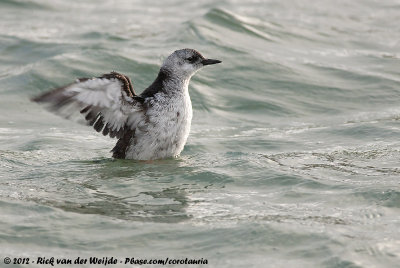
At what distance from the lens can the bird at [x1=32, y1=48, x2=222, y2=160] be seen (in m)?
9.00

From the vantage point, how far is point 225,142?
11195 mm

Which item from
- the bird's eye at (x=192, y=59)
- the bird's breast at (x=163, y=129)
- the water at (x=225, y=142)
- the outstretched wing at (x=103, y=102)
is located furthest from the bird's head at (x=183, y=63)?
the water at (x=225, y=142)

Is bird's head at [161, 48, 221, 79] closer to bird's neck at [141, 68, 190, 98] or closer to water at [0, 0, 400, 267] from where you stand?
bird's neck at [141, 68, 190, 98]

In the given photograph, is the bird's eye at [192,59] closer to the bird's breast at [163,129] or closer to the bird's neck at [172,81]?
the bird's neck at [172,81]

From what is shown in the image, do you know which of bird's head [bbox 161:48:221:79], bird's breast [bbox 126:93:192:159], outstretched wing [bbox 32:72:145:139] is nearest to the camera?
outstretched wing [bbox 32:72:145:139]

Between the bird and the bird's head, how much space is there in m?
0.01

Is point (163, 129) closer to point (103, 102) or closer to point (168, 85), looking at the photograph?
A: point (168, 85)

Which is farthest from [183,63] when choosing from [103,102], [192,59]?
[103,102]

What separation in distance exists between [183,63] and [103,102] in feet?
4.71

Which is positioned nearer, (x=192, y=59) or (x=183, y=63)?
(x=183, y=63)

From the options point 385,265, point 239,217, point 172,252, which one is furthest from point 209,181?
point 385,265

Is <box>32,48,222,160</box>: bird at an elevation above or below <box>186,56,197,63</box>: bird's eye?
below

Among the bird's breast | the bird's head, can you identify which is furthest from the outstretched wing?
the bird's head

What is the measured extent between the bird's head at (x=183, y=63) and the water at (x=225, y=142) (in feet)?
3.75
